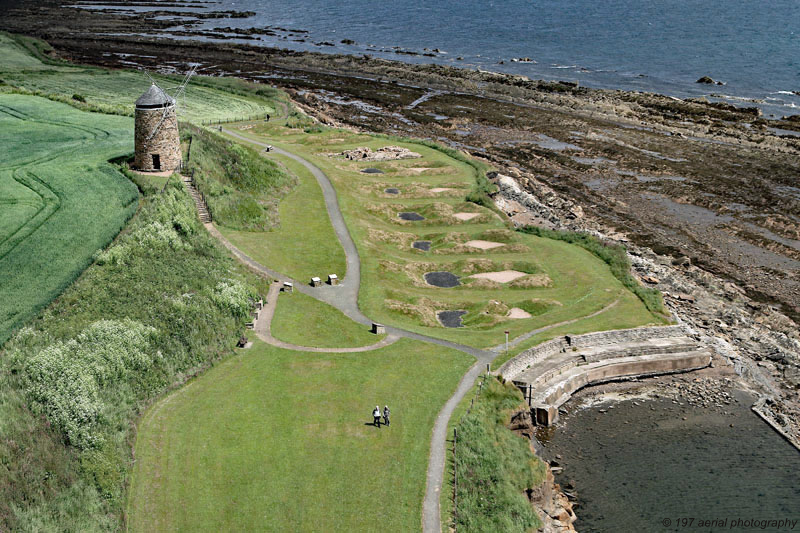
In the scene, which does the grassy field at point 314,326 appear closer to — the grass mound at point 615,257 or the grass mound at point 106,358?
the grass mound at point 106,358

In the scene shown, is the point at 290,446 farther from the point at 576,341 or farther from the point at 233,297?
the point at 576,341

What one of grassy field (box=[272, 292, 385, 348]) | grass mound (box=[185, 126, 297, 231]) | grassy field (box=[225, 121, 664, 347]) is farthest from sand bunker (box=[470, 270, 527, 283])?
grass mound (box=[185, 126, 297, 231])

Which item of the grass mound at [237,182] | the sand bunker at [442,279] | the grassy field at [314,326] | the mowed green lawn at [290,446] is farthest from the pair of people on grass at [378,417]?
the grass mound at [237,182]

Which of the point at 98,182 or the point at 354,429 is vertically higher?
the point at 98,182

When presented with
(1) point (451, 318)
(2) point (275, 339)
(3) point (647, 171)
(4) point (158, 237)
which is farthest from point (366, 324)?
(3) point (647, 171)

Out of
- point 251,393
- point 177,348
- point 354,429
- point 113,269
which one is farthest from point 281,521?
point 113,269

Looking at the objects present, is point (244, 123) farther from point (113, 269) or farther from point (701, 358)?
point (701, 358)
